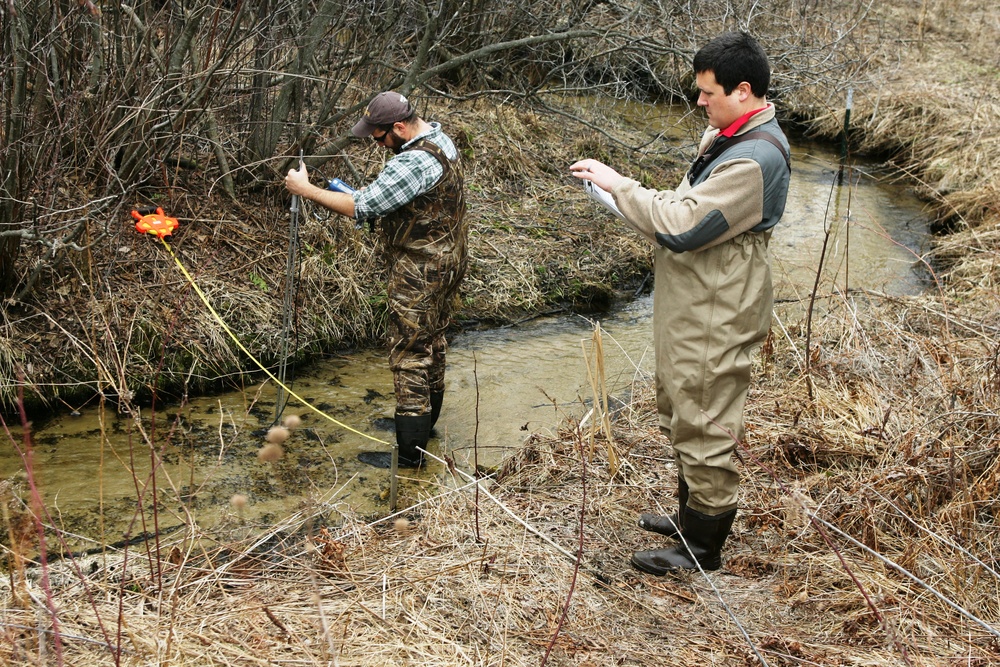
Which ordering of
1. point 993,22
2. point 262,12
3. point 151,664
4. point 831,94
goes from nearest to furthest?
point 151,664
point 262,12
point 831,94
point 993,22

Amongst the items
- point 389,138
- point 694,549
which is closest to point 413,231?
point 389,138

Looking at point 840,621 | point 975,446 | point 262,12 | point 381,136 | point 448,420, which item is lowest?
point 448,420

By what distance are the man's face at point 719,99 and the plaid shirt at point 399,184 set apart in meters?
1.72

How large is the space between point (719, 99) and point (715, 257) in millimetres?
553

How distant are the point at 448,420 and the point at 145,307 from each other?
2071 mm

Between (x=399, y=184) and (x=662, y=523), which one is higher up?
(x=399, y=184)

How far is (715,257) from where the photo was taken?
3322 millimetres

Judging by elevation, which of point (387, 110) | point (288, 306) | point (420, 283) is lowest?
point (288, 306)

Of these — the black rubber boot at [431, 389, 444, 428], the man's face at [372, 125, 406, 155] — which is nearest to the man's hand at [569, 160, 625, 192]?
the man's face at [372, 125, 406, 155]

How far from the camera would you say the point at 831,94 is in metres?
12.3

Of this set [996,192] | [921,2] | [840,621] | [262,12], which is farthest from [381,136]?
[921,2]

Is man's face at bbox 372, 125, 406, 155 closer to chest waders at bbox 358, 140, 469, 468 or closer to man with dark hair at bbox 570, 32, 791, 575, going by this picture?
chest waders at bbox 358, 140, 469, 468

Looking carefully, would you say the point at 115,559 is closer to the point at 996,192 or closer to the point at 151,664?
the point at 151,664

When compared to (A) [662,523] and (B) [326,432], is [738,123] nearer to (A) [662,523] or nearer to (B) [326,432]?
(A) [662,523]
